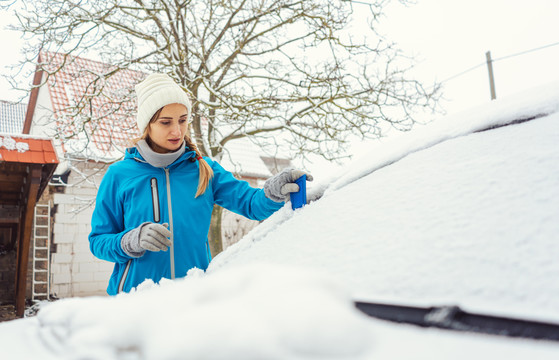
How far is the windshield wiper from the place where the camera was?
45 centimetres

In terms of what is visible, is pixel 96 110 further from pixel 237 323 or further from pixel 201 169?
pixel 237 323

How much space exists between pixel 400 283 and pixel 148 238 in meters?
1.22

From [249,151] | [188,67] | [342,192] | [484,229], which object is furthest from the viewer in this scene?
[249,151]

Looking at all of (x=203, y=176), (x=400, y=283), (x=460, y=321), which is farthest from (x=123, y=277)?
(x=460, y=321)

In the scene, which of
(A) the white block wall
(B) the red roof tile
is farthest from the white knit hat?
(A) the white block wall

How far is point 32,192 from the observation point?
A: 204 inches

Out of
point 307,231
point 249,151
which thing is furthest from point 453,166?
point 249,151

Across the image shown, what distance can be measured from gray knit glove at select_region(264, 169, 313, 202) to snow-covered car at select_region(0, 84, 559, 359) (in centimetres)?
44

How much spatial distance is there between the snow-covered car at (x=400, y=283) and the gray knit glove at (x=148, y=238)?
718mm

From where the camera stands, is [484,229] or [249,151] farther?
[249,151]

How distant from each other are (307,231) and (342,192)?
0.62ft

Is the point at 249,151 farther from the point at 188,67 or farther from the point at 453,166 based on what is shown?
the point at 453,166

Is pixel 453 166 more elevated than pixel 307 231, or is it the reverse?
pixel 453 166

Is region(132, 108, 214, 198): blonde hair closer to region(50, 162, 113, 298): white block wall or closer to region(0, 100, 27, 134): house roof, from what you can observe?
region(50, 162, 113, 298): white block wall
